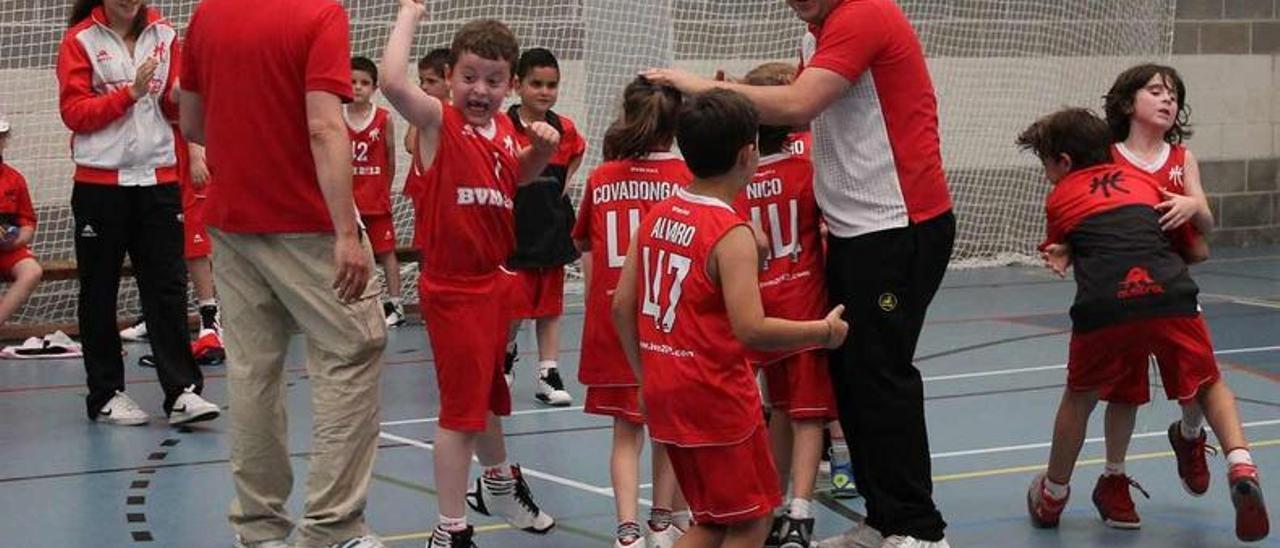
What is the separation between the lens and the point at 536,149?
517 cm

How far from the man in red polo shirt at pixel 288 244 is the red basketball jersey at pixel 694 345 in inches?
40.3

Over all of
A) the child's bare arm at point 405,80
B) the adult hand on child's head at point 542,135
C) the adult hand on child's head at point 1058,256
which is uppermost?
the child's bare arm at point 405,80

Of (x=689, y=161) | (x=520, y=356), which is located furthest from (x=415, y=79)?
(x=689, y=161)

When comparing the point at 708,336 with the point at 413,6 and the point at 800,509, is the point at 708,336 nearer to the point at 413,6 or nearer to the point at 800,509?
the point at 800,509

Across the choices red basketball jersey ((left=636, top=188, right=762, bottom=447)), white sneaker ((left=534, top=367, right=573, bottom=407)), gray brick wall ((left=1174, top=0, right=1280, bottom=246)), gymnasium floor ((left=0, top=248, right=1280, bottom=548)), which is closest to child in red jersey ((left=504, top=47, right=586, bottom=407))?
white sneaker ((left=534, top=367, right=573, bottom=407))

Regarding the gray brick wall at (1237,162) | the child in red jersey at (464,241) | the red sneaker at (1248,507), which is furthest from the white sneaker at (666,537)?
the gray brick wall at (1237,162)

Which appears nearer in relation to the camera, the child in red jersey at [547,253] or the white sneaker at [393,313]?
the child in red jersey at [547,253]

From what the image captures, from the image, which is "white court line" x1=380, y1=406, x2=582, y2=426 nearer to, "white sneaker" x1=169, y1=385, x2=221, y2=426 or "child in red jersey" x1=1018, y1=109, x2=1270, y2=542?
"white sneaker" x1=169, y1=385, x2=221, y2=426

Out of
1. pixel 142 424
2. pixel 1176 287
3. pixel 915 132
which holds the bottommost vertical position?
pixel 142 424

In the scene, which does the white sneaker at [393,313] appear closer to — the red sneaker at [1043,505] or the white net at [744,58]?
the white net at [744,58]

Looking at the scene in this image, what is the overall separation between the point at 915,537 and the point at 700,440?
3.24 feet

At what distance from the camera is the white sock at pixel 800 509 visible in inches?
203

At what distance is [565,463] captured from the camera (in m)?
6.71

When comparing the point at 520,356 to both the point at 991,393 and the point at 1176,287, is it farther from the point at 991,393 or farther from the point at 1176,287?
the point at 1176,287
